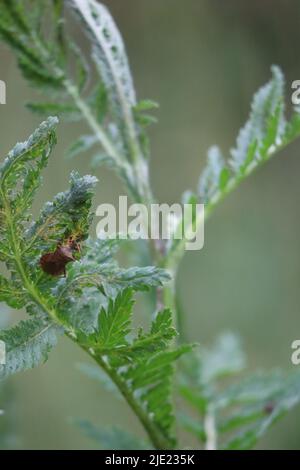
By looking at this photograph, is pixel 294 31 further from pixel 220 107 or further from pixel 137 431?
pixel 137 431

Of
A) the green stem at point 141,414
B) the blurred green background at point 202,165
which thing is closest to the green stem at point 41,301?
the green stem at point 141,414

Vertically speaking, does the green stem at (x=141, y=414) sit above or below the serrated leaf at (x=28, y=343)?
below

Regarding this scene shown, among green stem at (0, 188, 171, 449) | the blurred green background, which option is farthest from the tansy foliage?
the blurred green background

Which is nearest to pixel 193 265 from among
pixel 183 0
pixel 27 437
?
pixel 27 437

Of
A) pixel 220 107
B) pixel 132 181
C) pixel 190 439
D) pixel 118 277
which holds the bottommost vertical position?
pixel 190 439

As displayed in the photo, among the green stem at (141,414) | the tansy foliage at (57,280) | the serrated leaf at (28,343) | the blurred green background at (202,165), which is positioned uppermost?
the blurred green background at (202,165)

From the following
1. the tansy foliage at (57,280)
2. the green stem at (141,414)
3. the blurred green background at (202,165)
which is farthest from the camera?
the blurred green background at (202,165)

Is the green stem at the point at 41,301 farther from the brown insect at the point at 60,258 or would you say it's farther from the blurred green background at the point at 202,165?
the blurred green background at the point at 202,165

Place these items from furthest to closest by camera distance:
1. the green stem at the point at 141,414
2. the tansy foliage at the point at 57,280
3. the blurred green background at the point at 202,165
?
1. the blurred green background at the point at 202,165
2. the green stem at the point at 141,414
3. the tansy foliage at the point at 57,280
